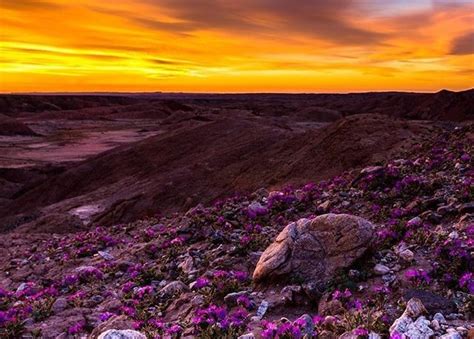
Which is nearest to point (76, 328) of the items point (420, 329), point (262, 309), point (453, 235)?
point (262, 309)

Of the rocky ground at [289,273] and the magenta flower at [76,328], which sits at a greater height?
the rocky ground at [289,273]

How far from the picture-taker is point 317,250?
27.6ft

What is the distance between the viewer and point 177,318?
801 cm

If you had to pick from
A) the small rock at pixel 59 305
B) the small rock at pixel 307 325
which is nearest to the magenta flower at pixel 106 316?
the small rock at pixel 59 305

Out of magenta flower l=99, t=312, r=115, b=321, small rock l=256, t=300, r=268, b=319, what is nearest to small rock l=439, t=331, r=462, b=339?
small rock l=256, t=300, r=268, b=319

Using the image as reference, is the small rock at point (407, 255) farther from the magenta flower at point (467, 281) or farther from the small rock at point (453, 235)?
the magenta flower at point (467, 281)

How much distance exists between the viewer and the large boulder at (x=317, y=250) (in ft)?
26.9

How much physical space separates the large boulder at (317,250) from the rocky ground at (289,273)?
0.02 metres

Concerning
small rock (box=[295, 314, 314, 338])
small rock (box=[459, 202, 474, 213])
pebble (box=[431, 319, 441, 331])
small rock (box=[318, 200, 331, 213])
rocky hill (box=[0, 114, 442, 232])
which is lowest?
rocky hill (box=[0, 114, 442, 232])

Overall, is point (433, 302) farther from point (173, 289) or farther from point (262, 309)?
point (173, 289)

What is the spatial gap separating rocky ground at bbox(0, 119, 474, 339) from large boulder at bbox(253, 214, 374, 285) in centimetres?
2

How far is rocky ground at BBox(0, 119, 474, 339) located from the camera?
6855 millimetres

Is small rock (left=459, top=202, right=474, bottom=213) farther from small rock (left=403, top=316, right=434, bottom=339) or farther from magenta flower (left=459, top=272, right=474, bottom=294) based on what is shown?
small rock (left=403, top=316, right=434, bottom=339)

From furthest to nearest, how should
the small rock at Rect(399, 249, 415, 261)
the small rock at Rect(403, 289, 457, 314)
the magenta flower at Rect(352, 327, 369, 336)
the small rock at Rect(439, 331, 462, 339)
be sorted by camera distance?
the small rock at Rect(399, 249, 415, 261) → the small rock at Rect(403, 289, 457, 314) → the magenta flower at Rect(352, 327, 369, 336) → the small rock at Rect(439, 331, 462, 339)
